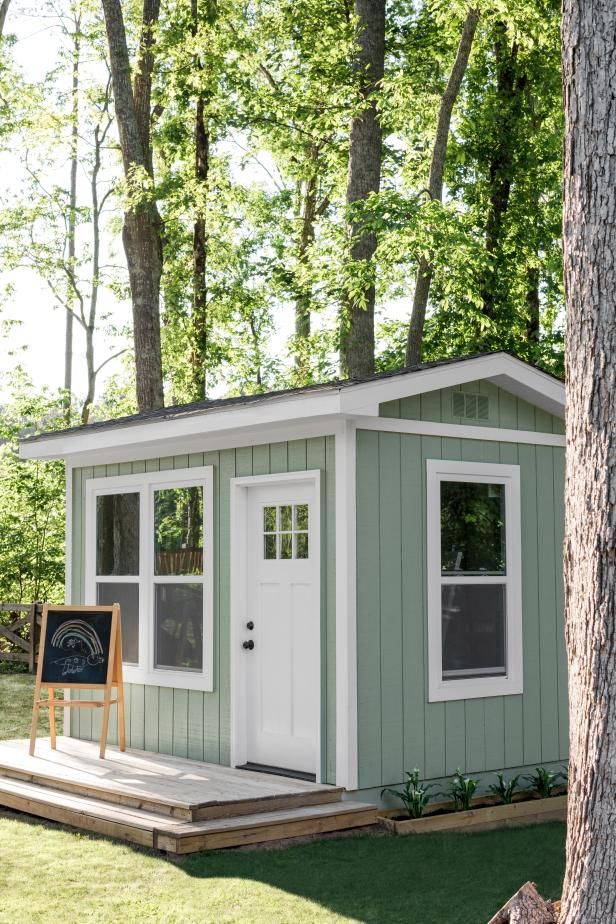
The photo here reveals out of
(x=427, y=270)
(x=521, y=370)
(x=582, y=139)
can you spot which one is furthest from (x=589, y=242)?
(x=427, y=270)

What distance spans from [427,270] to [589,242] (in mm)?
11561

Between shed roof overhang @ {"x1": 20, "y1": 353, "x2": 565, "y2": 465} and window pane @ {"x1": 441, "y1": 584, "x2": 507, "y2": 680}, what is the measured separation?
1.47 metres

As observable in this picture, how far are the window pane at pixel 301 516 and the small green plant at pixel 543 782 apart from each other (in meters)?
2.46

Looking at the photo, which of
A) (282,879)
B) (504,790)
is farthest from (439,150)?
(282,879)

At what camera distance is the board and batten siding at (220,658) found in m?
7.47

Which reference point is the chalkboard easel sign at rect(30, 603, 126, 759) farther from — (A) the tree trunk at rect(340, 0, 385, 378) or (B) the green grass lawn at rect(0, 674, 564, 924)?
(A) the tree trunk at rect(340, 0, 385, 378)

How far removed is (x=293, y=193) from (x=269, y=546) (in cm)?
1516

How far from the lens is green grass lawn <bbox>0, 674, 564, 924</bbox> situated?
212 inches

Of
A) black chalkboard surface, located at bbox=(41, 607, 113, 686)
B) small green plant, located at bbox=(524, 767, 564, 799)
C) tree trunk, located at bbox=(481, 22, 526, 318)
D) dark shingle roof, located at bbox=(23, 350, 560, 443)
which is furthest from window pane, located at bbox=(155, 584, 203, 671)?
tree trunk, located at bbox=(481, 22, 526, 318)

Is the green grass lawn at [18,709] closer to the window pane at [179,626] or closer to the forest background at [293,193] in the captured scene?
the window pane at [179,626]

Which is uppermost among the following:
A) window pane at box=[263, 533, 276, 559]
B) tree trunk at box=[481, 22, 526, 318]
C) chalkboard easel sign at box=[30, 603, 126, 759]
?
tree trunk at box=[481, 22, 526, 318]

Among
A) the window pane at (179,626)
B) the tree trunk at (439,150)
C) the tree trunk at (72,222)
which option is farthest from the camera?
the tree trunk at (72,222)

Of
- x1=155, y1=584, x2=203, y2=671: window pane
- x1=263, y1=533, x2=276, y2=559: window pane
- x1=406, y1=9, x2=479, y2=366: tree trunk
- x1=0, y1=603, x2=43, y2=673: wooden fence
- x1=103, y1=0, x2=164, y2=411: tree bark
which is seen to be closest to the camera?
x1=263, y1=533, x2=276, y2=559: window pane

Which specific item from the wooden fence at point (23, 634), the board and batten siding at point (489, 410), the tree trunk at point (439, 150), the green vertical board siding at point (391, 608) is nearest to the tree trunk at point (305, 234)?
the tree trunk at point (439, 150)
